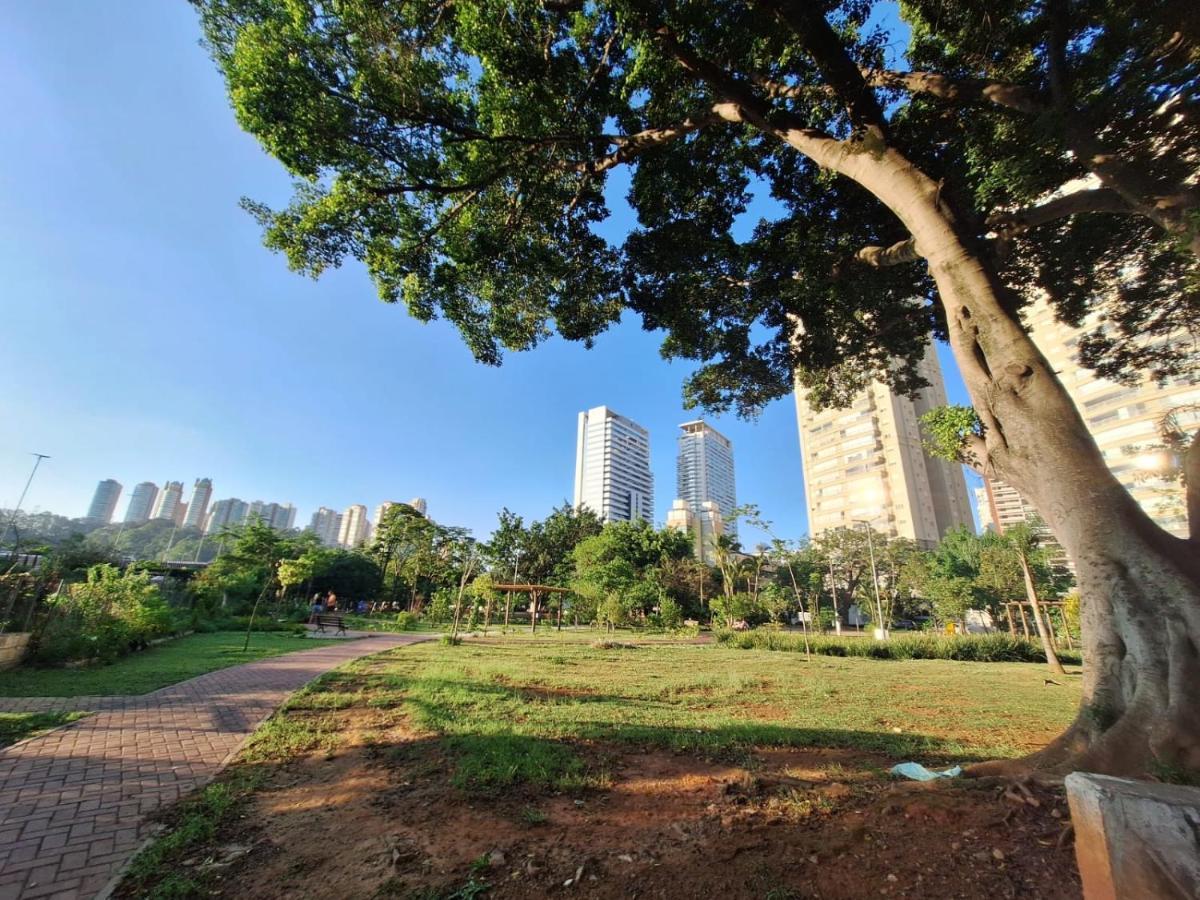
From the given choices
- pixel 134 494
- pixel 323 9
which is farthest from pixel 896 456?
pixel 134 494

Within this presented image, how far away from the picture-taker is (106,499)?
132125 mm

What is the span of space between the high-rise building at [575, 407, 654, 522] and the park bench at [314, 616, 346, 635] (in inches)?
2641

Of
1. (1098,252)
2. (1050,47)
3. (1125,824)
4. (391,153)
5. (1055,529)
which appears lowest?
(1125,824)

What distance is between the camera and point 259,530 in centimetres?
2859

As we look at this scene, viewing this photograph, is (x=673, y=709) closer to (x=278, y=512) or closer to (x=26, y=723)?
(x=26, y=723)

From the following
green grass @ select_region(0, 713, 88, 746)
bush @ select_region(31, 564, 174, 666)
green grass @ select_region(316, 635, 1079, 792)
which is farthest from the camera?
bush @ select_region(31, 564, 174, 666)

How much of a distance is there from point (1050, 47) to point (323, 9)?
977 cm

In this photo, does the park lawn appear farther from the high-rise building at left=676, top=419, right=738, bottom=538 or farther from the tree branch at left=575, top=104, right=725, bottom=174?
the high-rise building at left=676, top=419, right=738, bottom=538

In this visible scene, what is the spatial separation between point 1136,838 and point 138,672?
13419mm

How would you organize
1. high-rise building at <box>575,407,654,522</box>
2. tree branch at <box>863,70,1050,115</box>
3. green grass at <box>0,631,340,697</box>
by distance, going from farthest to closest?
high-rise building at <box>575,407,654,522</box>
green grass at <box>0,631,340,697</box>
tree branch at <box>863,70,1050,115</box>

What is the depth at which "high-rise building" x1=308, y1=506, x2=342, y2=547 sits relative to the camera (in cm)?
13500

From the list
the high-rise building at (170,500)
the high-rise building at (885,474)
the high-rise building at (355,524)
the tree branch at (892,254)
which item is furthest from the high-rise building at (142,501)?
the tree branch at (892,254)

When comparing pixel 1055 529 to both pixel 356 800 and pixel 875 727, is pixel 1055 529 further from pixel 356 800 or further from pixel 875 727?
pixel 356 800

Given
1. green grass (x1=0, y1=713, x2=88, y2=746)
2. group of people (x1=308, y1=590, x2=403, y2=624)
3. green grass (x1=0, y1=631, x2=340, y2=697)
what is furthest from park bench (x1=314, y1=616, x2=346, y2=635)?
green grass (x1=0, y1=713, x2=88, y2=746)
